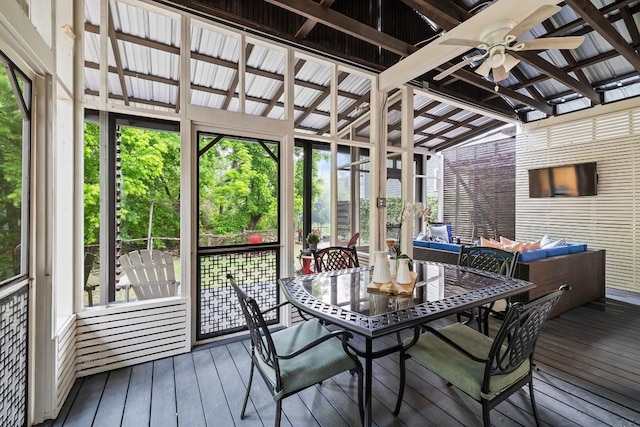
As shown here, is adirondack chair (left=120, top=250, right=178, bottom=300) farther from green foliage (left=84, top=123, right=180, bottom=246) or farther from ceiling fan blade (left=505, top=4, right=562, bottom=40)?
ceiling fan blade (left=505, top=4, right=562, bottom=40)

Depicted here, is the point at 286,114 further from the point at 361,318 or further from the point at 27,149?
the point at 361,318

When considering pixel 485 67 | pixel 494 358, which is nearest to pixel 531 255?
pixel 485 67

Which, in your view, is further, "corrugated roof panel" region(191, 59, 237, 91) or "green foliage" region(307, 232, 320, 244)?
"green foliage" region(307, 232, 320, 244)

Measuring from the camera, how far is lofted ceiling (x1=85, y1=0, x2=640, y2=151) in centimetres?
284

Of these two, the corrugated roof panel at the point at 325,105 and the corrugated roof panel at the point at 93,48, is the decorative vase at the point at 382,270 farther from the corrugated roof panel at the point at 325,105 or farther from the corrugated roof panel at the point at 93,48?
the corrugated roof panel at the point at 93,48

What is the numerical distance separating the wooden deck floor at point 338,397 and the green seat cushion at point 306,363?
422mm

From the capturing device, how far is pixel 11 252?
1.61 meters

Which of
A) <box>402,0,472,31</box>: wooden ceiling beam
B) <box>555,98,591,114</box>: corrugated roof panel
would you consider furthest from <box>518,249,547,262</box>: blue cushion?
<box>555,98,591,114</box>: corrugated roof panel

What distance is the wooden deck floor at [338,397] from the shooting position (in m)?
1.84

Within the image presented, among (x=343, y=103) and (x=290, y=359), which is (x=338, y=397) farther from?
(x=343, y=103)

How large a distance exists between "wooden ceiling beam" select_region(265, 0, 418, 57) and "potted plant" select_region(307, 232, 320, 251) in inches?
97.2

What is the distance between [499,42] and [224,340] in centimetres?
362

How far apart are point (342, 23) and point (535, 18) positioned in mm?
1810

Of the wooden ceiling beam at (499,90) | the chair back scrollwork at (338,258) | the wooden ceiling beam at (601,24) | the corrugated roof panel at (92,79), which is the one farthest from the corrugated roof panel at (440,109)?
the corrugated roof panel at (92,79)
